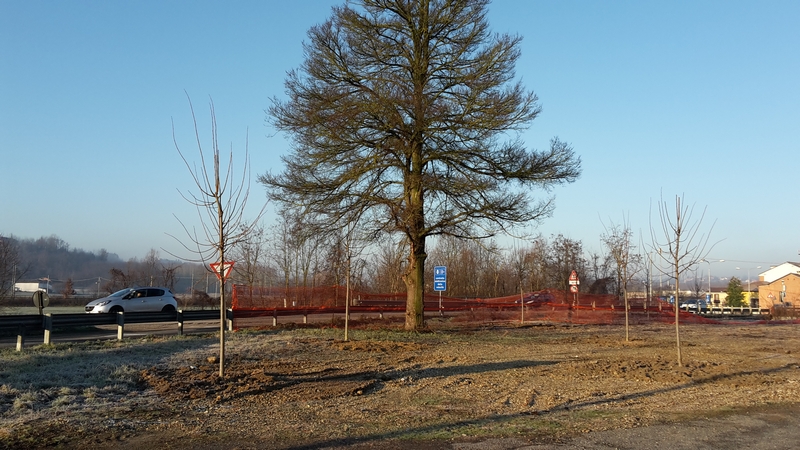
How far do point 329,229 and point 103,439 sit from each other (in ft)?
51.8

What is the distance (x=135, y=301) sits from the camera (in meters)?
29.6

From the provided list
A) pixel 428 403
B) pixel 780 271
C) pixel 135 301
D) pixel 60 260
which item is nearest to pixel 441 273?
pixel 135 301

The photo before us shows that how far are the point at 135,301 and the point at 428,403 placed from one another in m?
23.2

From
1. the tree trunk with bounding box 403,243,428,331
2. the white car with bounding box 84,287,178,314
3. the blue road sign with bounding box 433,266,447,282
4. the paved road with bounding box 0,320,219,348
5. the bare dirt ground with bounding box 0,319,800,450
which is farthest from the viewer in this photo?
the white car with bounding box 84,287,178,314

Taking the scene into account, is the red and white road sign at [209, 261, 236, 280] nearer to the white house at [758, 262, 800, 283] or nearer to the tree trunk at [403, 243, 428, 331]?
the tree trunk at [403, 243, 428, 331]

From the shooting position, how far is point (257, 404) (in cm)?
991

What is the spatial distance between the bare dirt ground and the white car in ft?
40.8

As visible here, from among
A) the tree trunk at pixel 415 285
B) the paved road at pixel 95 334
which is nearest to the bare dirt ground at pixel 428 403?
the paved road at pixel 95 334

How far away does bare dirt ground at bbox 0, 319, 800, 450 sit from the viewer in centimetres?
791

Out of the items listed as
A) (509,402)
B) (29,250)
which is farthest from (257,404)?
(29,250)

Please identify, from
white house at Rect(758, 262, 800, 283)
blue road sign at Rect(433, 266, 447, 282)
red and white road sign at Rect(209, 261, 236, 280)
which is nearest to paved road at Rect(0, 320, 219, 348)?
red and white road sign at Rect(209, 261, 236, 280)

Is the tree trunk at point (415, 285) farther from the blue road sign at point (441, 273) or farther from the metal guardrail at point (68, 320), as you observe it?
the metal guardrail at point (68, 320)

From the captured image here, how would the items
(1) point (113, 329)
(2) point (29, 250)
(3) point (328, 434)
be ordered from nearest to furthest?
1. (3) point (328, 434)
2. (1) point (113, 329)
3. (2) point (29, 250)

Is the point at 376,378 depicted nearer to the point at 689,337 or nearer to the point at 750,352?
the point at 750,352
